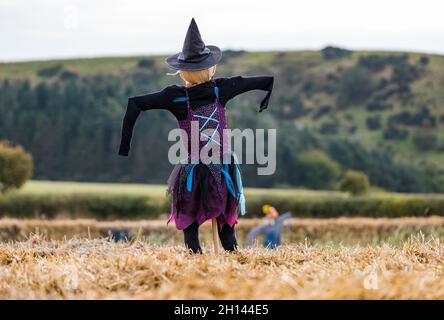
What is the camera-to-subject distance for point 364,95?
78.9 meters

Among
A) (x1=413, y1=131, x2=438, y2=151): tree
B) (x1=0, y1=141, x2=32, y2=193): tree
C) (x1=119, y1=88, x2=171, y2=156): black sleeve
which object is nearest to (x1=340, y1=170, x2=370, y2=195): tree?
(x1=0, y1=141, x2=32, y2=193): tree

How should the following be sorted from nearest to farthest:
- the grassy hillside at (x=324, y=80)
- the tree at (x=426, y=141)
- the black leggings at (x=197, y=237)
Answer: the black leggings at (x=197, y=237) < the tree at (x=426, y=141) < the grassy hillside at (x=324, y=80)

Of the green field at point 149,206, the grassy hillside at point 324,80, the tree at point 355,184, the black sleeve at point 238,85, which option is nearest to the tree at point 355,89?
the grassy hillside at point 324,80

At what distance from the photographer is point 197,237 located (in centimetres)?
685

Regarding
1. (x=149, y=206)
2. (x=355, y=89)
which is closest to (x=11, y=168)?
(x=149, y=206)

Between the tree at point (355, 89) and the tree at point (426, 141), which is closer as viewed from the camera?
the tree at point (426, 141)

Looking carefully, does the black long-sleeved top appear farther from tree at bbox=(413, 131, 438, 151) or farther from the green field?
tree at bbox=(413, 131, 438, 151)

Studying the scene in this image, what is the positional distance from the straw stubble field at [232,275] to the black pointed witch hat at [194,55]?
172 cm

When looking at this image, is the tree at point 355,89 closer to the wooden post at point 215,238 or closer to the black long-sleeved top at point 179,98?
the black long-sleeved top at point 179,98

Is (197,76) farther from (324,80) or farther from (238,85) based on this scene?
(324,80)

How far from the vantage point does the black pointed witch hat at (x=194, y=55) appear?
274 inches

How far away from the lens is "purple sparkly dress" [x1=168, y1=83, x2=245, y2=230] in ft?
22.5
